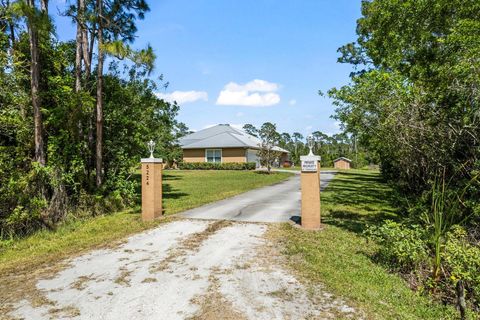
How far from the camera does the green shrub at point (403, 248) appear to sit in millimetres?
4880

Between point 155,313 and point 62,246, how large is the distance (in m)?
4.15

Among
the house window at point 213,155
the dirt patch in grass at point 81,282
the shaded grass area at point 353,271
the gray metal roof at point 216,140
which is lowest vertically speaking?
the shaded grass area at point 353,271

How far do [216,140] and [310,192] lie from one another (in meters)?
31.0

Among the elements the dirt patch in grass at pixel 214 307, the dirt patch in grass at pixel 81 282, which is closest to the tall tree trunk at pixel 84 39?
the dirt patch in grass at pixel 81 282

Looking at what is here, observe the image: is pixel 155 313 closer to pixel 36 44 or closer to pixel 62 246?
pixel 62 246

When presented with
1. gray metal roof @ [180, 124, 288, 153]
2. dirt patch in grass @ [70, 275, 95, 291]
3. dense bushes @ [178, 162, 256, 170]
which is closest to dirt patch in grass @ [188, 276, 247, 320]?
dirt patch in grass @ [70, 275, 95, 291]

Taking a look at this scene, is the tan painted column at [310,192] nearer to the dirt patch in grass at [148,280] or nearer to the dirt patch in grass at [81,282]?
the dirt patch in grass at [148,280]

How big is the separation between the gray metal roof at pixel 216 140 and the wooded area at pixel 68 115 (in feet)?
76.7

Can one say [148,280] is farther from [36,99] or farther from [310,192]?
[36,99]

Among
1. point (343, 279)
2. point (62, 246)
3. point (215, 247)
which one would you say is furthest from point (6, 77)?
point (343, 279)

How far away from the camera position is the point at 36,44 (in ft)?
28.9

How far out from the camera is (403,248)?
498 centimetres

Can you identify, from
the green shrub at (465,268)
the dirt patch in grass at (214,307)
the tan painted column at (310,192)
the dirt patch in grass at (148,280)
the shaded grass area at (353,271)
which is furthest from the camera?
the tan painted column at (310,192)

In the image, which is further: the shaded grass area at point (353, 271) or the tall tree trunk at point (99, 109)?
the tall tree trunk at point (99, 109)
